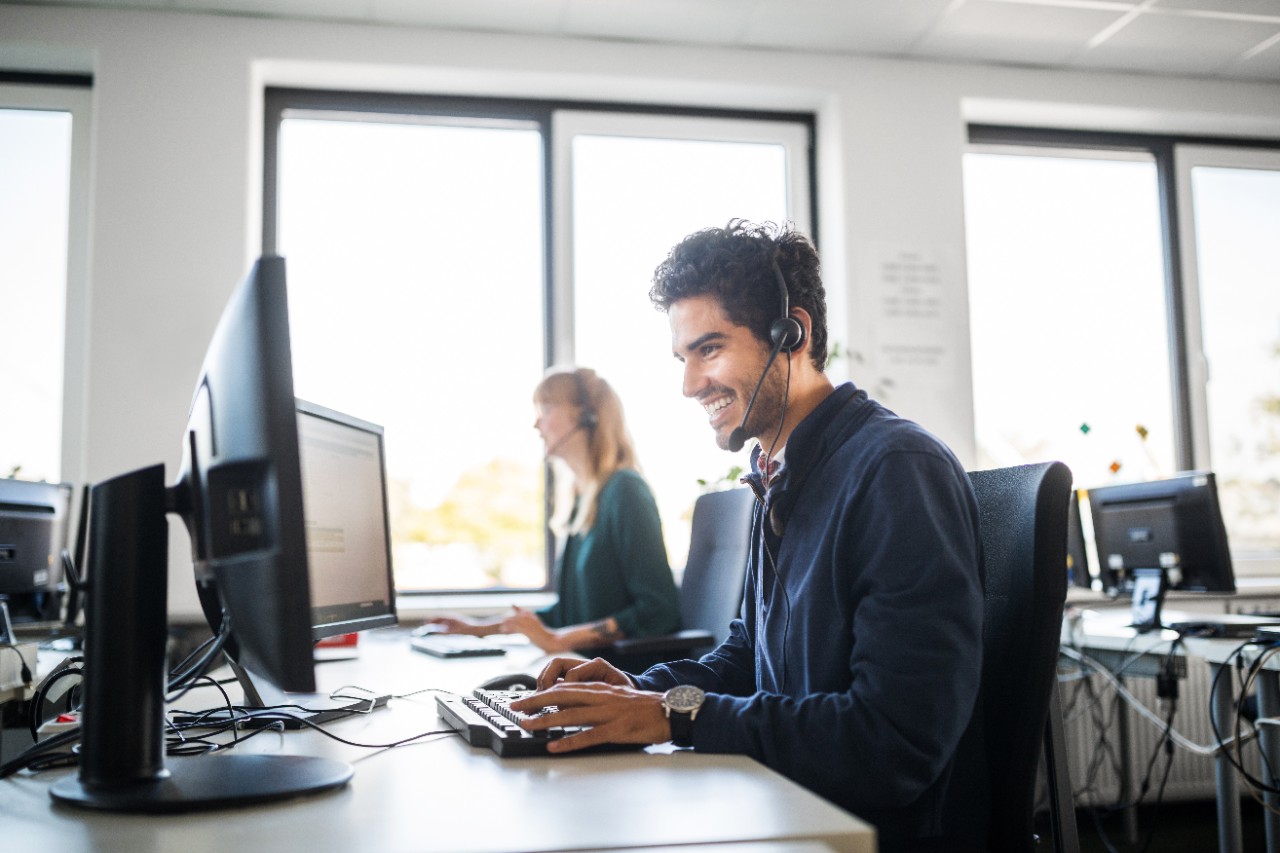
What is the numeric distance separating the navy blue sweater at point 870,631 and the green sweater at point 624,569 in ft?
3.96

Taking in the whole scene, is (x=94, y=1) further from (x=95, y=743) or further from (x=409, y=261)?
(x=95, y=743)

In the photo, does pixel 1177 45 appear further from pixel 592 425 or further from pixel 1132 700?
pixel 592 425

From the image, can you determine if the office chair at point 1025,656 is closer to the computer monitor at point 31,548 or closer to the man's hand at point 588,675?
the man's hand at point 588,675

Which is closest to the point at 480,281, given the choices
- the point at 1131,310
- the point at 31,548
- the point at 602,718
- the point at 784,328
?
the point at 31,548

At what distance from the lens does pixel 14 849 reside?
738 millimetres

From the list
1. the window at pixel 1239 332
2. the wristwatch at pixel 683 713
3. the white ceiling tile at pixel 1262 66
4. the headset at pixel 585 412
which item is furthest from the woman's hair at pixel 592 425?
the white ceiling tile at pixel 1262 66

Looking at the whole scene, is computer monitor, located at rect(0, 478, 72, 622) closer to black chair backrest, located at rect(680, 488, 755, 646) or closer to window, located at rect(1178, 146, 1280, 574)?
black chair backrest, located at rect(680, 488, 755, 646)

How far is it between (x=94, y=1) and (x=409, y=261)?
4.04 ft

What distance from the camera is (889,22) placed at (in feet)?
11.4

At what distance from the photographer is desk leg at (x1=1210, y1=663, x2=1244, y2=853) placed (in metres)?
2.30

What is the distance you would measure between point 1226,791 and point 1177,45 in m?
2.66

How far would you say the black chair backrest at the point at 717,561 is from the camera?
215 centimetres

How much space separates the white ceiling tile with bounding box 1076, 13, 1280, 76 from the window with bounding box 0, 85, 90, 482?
11.6 feet

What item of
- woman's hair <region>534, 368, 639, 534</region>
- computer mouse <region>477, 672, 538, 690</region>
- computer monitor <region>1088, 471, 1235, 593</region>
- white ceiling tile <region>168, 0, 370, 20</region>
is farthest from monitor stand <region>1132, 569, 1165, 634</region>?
white ceiling tile <region>168, 0, 370, 20</region>
